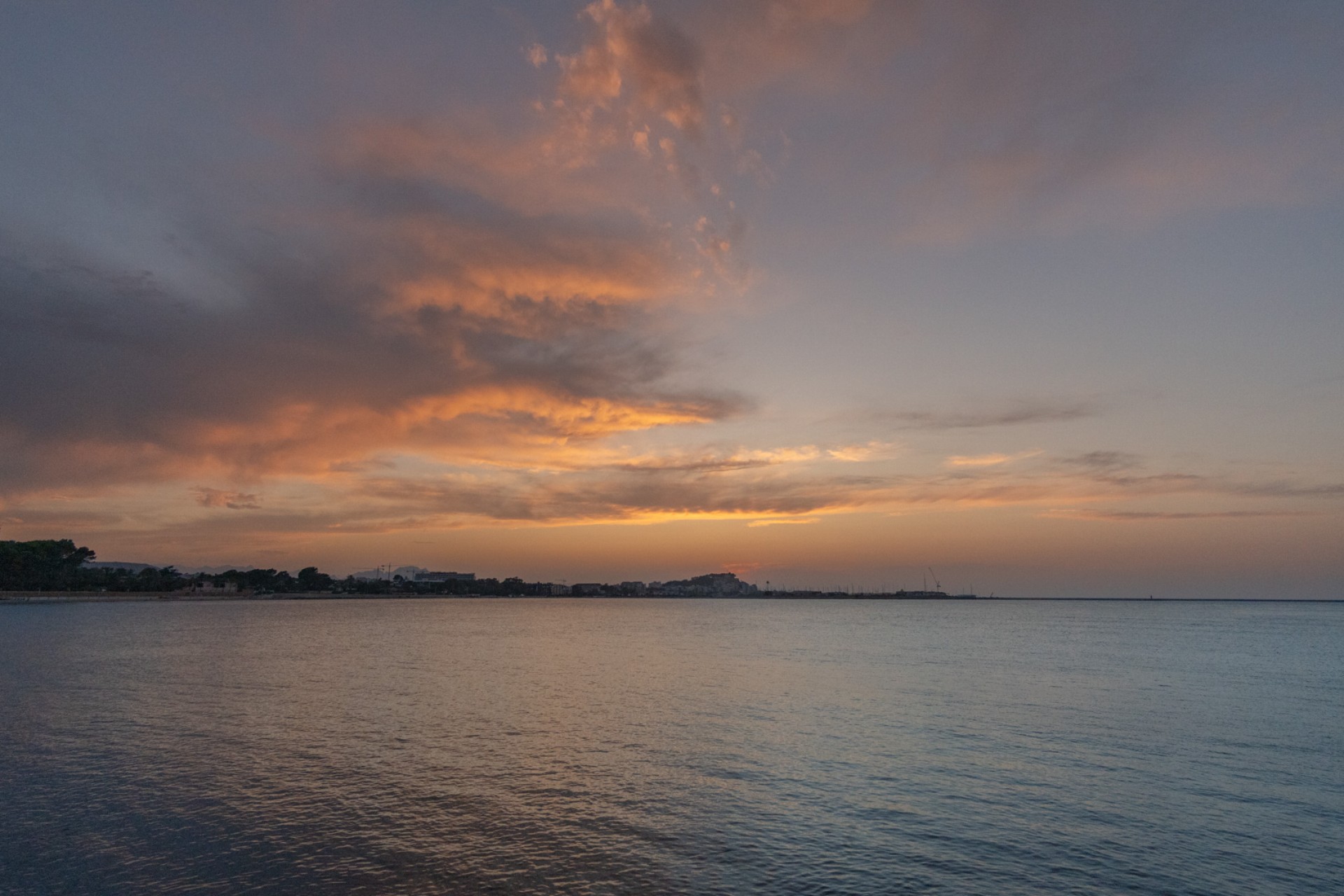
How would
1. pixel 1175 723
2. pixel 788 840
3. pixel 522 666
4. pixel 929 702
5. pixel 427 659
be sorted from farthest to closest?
pixel 427 659 < pixel 522 666 < pixel 929 702 < pixel 1175 723 < pixel 788 840

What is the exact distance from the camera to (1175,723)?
58.4 metres

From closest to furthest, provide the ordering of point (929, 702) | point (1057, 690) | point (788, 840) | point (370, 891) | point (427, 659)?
point (370, 891), point (788, 840), point (929, 702), point (1057, 690), point (427, 659)

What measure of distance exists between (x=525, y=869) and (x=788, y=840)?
436 inches

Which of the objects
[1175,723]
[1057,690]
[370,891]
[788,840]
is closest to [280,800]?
[370,891]

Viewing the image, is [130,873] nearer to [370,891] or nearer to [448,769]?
[370,891]

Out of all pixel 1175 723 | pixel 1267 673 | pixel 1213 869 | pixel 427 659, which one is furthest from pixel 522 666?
pixel 1267 673

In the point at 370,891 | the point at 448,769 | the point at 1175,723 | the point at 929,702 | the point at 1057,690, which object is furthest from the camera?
the point at 1057,690

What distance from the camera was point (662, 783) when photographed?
1582 inches

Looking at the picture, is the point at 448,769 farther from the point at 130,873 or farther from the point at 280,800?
the point at 130,873

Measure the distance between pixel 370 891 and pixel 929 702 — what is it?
181ft

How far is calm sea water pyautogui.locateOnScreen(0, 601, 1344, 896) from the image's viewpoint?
28.2 metres

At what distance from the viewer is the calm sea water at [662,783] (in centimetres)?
2816

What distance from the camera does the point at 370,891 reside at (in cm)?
2602

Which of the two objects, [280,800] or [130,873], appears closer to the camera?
[130,873]
